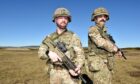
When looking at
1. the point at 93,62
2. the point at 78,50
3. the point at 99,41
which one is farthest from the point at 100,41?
the point at 78,50

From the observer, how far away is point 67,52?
302 inches

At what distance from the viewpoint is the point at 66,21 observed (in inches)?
306

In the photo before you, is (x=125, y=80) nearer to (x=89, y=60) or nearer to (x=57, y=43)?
(x=89, y=60)

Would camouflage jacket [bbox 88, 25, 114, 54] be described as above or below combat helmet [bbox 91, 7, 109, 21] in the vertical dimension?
below

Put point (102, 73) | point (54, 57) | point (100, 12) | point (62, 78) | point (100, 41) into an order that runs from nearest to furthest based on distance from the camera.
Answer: point (54, 57) < point (62, 78) < point (100, 41) < point (102, 73) < point (100, 12)

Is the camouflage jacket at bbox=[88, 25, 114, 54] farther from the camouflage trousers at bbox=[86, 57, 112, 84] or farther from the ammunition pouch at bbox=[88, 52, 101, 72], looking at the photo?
the camouflage trousers at bbox=[86, 57, 112, 84]

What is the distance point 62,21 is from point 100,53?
181 centimetres

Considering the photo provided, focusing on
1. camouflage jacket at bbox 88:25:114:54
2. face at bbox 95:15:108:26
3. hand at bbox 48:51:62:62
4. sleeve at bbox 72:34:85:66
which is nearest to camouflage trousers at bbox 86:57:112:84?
camouflage jacket at bbox 88:25:114:54

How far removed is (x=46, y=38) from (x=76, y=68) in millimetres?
1170

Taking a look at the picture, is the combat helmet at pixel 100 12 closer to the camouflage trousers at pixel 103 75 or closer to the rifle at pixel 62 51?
the camouflage trousers at pixel 103 75

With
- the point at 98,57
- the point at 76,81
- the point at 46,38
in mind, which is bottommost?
the point at 76,81

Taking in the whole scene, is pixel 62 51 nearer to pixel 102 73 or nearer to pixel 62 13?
pixel 62 13

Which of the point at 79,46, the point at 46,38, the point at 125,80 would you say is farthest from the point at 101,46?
the point at 125,80

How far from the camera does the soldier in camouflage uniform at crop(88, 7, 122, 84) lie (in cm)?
873
